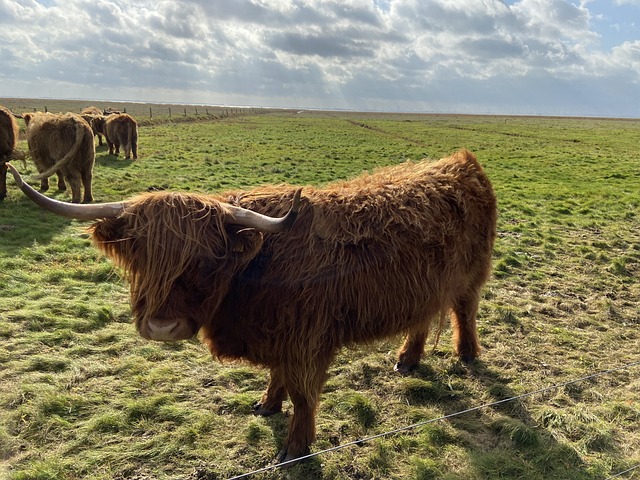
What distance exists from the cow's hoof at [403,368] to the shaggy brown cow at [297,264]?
→ 2.16 ft

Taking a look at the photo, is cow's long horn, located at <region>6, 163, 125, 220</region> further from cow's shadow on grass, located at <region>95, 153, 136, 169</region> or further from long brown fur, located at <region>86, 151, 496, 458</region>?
cow's shadow on grass, located at <region>95, 153, 136, 169</region>

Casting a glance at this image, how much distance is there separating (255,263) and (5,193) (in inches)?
354

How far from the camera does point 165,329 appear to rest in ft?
8.30

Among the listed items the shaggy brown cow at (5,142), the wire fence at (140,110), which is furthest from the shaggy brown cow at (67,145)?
the wire fence at (140,110)

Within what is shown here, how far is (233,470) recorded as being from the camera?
3.09m

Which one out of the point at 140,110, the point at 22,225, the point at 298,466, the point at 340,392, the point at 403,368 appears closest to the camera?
the point at 298,466

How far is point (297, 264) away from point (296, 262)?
0.06 ft

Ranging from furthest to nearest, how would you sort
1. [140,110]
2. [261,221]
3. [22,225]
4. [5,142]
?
[140,110], [5,142], [22,225], [261,221]

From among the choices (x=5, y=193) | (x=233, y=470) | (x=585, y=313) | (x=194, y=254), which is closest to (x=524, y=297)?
(x=585, y=313)

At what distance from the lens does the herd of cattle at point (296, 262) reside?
8.63ft

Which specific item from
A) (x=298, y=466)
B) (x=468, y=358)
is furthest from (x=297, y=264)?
(x=468, y=358)

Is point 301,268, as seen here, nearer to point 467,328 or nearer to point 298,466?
point 298,466

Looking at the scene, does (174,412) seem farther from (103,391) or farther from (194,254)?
(194,254)

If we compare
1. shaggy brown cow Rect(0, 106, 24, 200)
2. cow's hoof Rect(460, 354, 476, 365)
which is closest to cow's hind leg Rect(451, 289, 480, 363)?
cow's hoof Rect(460, 354, 476, 365)
